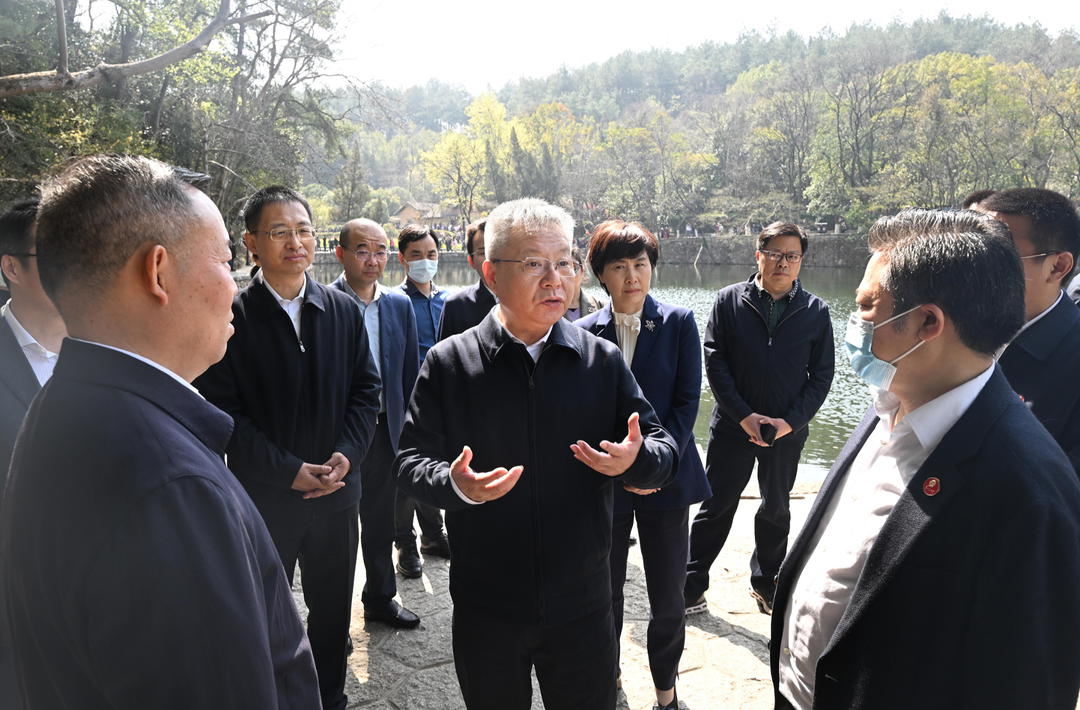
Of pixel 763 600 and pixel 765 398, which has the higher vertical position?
pixel 765 398

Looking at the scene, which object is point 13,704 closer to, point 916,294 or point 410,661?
point 410,661

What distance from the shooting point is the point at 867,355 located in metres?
1.65

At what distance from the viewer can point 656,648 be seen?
2.68 meters

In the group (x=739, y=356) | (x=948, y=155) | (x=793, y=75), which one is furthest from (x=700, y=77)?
(x=739, y=356)

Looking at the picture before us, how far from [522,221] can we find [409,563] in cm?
270

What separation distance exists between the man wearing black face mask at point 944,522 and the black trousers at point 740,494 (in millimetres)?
1936

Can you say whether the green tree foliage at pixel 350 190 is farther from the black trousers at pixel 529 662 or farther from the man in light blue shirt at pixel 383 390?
the black trousers at pixel 529 662

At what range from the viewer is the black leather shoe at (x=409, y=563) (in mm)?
4000

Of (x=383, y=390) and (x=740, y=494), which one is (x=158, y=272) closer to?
(x=383, y=390)

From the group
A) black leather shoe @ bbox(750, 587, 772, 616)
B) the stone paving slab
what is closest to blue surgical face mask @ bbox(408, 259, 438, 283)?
the stone paving slab

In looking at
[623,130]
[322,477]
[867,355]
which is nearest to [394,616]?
[322,477]

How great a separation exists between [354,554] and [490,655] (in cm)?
114

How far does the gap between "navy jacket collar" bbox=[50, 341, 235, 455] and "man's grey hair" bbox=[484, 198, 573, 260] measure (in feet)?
3.89

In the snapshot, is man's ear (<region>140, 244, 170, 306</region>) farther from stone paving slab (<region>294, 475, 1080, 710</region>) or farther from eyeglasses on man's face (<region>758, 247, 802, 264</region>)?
eyeglasses on man's face (<region>758, 247, 802, 264</region>)
